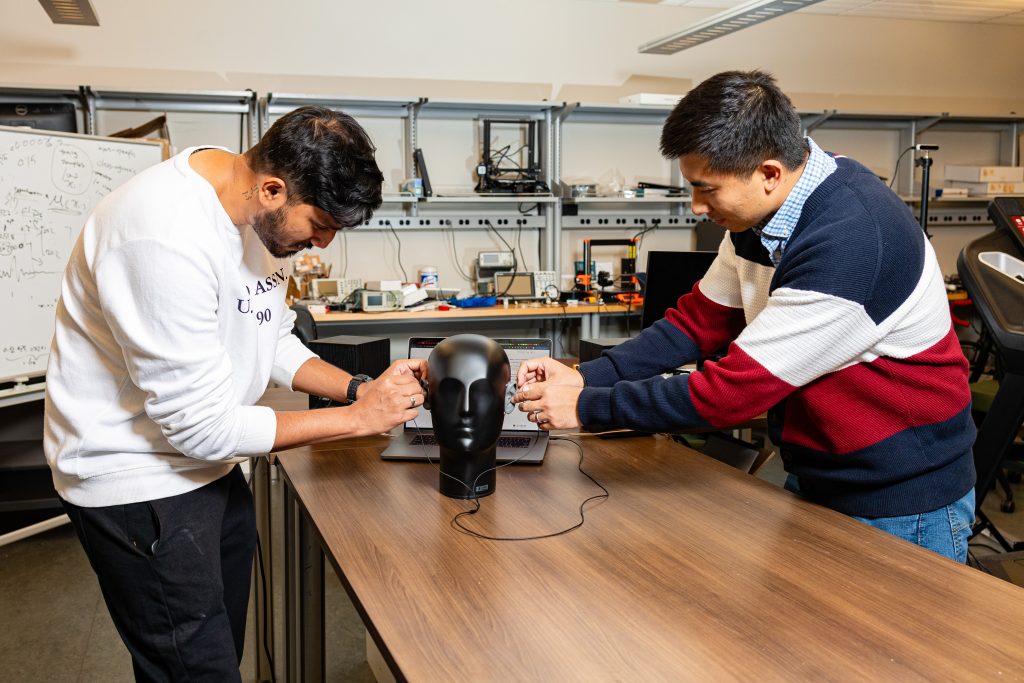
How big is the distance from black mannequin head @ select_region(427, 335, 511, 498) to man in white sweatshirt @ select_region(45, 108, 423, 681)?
0.32ft

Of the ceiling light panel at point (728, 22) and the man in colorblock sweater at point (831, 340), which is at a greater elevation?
the ceiling light panel at point (728, 22)

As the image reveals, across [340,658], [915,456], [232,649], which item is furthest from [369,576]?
[340,658]

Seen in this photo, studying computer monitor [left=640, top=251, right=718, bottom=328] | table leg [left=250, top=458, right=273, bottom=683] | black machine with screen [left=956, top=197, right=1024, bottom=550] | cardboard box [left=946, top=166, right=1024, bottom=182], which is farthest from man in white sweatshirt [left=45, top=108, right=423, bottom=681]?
cardboard box [left=946, top=166, right=1024, bottom=182]

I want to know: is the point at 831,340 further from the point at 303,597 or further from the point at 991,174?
the point at 991,174

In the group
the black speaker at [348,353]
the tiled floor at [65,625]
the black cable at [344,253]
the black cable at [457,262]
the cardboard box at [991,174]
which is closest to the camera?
the black speaker at [348,353]

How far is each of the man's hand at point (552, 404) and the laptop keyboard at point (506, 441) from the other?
0.58 feet

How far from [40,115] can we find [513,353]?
11.6 feet

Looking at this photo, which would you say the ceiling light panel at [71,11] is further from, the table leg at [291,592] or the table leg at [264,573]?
the table leg at [291,592]

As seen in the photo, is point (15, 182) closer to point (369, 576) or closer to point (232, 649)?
point (232, 649)

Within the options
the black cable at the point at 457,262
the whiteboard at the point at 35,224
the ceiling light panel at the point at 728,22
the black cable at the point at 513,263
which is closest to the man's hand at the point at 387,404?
the whiteboard at the point at 35,224

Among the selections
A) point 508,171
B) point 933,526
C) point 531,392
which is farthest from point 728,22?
point 933,526

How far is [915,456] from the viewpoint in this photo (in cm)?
126

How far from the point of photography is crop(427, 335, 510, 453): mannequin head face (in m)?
1.33

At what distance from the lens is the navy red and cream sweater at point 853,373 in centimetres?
121
